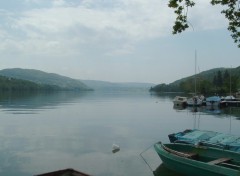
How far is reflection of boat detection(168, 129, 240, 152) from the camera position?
83.9 ft

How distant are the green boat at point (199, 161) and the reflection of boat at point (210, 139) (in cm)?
156

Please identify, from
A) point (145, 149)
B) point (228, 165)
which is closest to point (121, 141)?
point (145, 149)

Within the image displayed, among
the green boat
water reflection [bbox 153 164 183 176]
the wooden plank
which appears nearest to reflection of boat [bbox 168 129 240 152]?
the green boat

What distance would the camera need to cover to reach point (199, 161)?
→ 20891 millimetres

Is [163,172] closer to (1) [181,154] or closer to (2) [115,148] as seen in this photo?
(1) [181,154]

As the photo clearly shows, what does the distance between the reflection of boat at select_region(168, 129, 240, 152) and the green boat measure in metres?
1.56

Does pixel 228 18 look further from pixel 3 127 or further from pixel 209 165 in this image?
pixel 3 127

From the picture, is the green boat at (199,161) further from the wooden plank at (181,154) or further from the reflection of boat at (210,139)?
the reflection of boat at (210,139)

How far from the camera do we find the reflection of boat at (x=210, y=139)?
83.9 ft

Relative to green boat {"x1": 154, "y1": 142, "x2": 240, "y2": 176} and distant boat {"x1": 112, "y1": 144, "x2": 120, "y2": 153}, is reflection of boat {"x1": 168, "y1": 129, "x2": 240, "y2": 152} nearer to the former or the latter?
green boat {"x1": 154, "y1": 142, "x2": 240, "y2": 176}

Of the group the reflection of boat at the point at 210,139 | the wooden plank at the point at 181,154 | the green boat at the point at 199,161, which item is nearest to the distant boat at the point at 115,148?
the reflection of boat at the point at 210,139

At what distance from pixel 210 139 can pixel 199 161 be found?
821 cm

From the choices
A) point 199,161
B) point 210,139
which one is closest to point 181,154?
point 199,161

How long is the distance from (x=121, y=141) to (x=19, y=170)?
14269mm
